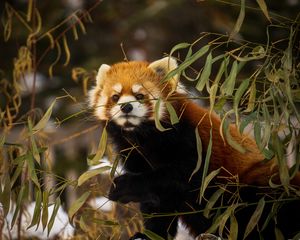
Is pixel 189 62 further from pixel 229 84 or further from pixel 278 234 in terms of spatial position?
pixel 278 234

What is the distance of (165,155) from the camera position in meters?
4.22

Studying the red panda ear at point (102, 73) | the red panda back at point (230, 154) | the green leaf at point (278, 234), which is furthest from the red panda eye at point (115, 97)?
the green leaf at point (278, 234)

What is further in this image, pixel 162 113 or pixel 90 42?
pixel 90 42

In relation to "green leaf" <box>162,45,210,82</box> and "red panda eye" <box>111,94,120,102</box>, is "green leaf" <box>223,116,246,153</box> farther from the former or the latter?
"red panda eye" <box>111,94,120,102</box>

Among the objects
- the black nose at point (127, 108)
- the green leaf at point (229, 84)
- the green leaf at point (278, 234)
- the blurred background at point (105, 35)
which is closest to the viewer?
the green leaf at point (229, 84)

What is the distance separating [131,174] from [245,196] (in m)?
0.65

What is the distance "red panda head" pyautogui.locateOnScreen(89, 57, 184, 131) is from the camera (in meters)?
4.18

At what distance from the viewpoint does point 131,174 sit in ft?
13.8

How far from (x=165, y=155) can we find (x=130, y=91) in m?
0.44

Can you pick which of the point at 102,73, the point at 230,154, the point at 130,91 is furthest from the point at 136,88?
the point at 230,154

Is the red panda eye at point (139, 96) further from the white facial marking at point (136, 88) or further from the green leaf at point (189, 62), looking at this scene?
the green leaf at point (189, 62)

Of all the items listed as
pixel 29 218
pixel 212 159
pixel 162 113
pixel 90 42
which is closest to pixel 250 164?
pixel 212 159

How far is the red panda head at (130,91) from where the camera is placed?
13.7ft

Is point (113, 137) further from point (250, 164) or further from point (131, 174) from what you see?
point (250, 164)
